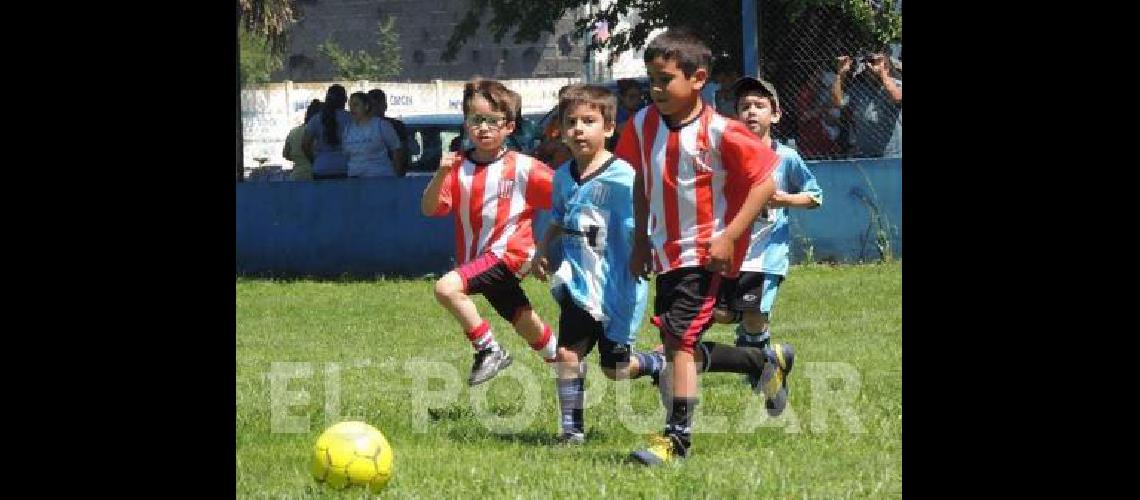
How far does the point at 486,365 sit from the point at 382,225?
8138 mm

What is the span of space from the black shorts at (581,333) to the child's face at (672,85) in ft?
3.50

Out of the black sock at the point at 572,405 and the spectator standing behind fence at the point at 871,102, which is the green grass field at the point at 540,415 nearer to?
the black sock at the point at 572,405

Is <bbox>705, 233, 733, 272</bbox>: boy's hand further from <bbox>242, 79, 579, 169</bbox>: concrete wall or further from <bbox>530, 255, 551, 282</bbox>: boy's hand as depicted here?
<bbox>242, 79, 579, 169</bbox>: concrete wall

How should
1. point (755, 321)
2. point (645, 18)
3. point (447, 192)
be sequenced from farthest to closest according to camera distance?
point (645, 18), point (755, 321), point (447, 192)

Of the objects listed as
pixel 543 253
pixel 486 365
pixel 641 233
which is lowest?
pixel 486 365

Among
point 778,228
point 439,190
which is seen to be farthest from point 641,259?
point 778,228

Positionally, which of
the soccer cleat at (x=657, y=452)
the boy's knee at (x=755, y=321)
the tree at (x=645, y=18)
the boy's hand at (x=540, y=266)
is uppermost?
the tree at (x=645, y=18)

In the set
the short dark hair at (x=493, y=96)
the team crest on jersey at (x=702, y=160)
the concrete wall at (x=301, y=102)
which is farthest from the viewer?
the concrete wall at (x=301, y=102)

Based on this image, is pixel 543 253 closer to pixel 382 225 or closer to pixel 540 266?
pixel 540 266

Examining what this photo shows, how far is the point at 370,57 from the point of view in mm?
52344

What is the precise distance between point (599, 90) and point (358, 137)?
9.61 m

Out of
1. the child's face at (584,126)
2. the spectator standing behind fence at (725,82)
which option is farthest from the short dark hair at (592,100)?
the spectator standing behind fence at (725,82)

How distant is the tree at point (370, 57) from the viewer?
167 feet
